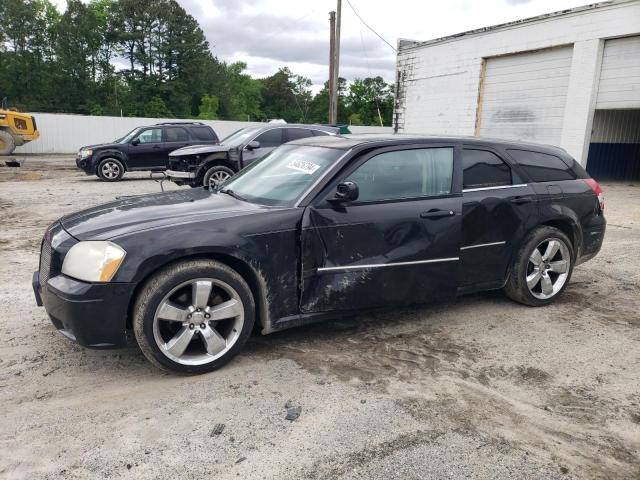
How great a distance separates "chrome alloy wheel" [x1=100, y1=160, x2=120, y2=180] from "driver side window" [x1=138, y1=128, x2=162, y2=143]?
1096 millimetres

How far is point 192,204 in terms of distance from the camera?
383 cm

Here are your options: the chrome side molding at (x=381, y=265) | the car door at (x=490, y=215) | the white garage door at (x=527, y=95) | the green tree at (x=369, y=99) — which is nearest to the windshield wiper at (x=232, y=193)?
the chrome side molding at (x=381, y=265)

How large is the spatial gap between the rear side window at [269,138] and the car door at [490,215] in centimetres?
773

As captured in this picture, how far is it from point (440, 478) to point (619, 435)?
1158 mm

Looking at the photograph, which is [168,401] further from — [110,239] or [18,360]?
[18,360]

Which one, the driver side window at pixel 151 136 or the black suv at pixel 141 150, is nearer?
the black suv at pixel 141 150

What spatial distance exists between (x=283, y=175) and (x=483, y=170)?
1.78m

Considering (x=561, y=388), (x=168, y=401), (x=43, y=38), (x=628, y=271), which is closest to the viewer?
(x=168, y=401)

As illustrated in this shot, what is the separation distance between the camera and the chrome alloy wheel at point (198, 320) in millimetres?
3254

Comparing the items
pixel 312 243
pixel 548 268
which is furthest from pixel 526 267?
pixel 312 243

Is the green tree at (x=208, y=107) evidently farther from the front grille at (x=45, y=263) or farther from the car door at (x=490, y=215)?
the front grille at (x=45, y=263)

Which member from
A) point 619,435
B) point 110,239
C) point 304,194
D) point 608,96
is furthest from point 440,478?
point 608,96

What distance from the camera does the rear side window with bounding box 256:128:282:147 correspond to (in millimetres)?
11602

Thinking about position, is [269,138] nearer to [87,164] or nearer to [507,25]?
[87,164]
